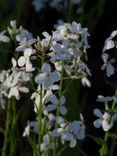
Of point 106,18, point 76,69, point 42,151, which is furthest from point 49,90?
point 106,18

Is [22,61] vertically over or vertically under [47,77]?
over

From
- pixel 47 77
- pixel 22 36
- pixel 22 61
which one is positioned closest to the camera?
pixel 47 77

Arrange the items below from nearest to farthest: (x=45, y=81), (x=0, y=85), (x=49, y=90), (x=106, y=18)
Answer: (x=45, y=81) → (x=49, y=90) → (x=0, y=85) → (x=106, y=18)

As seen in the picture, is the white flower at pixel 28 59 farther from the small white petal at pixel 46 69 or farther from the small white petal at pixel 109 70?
the small white petal at pixel 109 70

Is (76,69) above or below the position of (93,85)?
below

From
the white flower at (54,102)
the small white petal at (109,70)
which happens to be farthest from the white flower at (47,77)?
the small white petal at (109,70)

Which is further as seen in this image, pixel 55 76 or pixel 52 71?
pixel 52 71

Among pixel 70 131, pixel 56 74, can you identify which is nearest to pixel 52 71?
pixel 56 74

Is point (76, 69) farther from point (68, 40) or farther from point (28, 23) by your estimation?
point (28, 23)

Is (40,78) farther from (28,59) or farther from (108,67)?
(108,67)

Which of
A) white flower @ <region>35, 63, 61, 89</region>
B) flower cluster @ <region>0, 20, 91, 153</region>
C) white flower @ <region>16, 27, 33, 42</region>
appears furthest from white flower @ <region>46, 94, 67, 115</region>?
white flower @ <region>16, 27, 33, 42</region>
